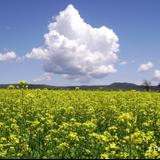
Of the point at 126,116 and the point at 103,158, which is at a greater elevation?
the point at 126,116

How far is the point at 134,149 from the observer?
34.6 ft

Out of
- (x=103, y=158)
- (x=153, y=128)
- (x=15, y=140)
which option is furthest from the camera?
(x=153, y=128)

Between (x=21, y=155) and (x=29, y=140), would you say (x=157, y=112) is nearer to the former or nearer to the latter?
(x=29, y=140)

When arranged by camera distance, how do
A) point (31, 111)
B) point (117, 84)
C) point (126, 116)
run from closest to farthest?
1. point (126, 116)
2. point (31, 111)
3. point (117, 84)

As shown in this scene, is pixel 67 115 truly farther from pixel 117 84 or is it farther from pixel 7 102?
pixel 117 84

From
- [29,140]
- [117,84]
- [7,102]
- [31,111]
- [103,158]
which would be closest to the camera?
[103,158]

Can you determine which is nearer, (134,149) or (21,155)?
(21,155)

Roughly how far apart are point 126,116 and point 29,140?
11.6ft

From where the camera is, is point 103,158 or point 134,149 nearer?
point 103,158

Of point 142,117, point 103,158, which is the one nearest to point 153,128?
point 142,117

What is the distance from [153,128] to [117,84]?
84.4 meters

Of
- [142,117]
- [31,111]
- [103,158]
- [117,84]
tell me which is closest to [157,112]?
[142,117]

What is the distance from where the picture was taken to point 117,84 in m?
98.9

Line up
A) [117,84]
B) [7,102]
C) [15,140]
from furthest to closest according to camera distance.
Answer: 1. [117,84]
2. [7,102]
3. [15,140]
